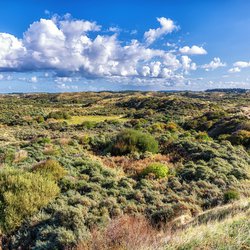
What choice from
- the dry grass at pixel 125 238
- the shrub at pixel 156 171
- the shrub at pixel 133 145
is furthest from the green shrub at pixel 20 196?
the shrub at pixel 133 145

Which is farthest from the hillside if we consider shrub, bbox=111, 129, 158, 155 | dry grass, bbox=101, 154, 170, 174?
shrub, bbox=111, 129, 158, 155

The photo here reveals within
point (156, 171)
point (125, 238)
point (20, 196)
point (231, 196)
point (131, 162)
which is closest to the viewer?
point (125, 238)

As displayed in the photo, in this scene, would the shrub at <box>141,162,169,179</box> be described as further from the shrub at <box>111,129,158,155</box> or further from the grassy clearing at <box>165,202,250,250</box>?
the grassy clearing at <box>165,202,250,250</box>

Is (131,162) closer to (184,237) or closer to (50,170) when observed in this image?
(50,170)

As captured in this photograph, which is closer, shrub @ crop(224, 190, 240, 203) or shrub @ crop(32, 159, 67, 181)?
shrub @ crop(224, 190, 240, 203)

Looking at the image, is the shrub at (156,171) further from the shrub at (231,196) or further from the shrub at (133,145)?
the shrub at (133,145)

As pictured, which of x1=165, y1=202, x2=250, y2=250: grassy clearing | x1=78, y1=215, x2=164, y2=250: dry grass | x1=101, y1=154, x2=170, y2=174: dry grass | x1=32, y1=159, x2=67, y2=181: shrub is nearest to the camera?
x1=165, y1=202, x2=250, y2=250: grassy clearing

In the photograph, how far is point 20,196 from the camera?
406 inches

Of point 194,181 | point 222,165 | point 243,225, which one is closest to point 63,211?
point 243,225

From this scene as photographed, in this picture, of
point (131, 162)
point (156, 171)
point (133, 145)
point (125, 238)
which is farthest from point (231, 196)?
point (133, 145)

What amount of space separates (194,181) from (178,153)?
6.22m

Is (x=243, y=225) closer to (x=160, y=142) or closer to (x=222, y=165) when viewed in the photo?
(x=222, y=165)

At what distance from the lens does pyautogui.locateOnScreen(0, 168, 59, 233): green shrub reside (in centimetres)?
979

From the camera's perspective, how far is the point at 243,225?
6.38 m
